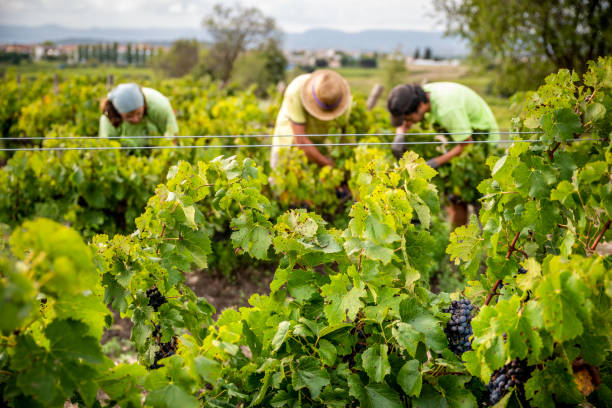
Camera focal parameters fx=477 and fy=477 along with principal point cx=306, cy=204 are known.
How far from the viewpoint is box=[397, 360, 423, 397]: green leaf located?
1514 millimetres

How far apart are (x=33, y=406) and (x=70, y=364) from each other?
0.39 feet

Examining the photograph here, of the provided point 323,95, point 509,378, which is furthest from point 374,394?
point 323,95

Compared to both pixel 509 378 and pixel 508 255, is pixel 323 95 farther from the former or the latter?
pixel 509 378

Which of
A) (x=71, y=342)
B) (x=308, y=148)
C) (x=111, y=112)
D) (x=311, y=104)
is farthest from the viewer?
(x=111, y=112)

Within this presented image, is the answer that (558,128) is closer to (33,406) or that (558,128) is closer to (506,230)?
(506,230)

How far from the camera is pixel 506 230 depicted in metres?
1.83

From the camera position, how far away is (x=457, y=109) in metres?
4.58

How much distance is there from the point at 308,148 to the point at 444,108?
1.43 meters

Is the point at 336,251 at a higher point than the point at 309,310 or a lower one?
higher

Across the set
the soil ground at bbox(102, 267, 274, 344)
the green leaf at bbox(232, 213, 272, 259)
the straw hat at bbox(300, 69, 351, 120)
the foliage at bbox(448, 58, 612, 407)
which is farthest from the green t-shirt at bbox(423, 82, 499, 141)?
the green leaf at bbox(232, 213, 272, 259)

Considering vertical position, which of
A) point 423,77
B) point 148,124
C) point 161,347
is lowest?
point 161,347

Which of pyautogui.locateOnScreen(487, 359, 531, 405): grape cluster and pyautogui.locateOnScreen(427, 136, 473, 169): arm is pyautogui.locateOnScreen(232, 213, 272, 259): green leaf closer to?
pyautogui.locateOnScreen(487, 359, 531, 405): grape cluster

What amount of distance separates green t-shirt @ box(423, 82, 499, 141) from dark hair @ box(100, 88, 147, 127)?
3.09 metres

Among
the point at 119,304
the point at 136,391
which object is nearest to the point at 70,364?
the point at 136,391
